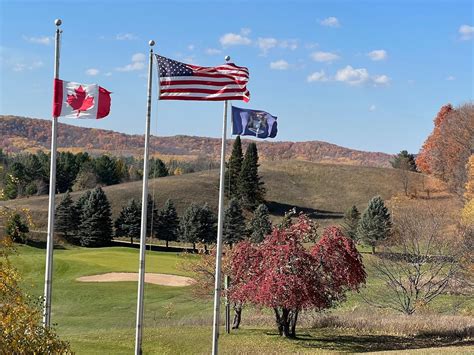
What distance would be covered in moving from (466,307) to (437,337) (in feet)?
38.7

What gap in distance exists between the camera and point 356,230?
6794 centimetres

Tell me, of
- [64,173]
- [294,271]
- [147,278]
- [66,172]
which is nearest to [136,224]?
[147,278]

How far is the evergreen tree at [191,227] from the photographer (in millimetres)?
71312

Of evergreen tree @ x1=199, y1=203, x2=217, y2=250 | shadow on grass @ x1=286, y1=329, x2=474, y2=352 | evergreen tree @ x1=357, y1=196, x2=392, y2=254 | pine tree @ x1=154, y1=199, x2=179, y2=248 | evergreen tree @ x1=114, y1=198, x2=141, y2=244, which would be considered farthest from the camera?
pine tree @ x1=154, y1=199, x2=179, y2=248

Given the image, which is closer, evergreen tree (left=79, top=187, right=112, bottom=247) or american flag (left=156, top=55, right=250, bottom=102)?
american flag (left=156, top=55, right=250, bottom=102)

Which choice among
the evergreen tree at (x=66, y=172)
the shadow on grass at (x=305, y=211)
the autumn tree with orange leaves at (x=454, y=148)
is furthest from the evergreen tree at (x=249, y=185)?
the evergreen tree at (x=66, y=172)

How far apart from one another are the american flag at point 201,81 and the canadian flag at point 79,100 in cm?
155

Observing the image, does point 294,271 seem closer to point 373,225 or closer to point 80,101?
point 80,101

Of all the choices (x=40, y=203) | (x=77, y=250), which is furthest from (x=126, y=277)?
(x=40, y=203)

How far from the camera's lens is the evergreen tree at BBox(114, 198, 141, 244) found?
7293 cm

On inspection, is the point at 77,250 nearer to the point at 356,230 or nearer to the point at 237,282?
the point at 356,230

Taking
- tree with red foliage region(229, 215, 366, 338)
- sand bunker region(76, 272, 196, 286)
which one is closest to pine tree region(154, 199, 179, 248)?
sand bunker region(76, 272, 196, 286)

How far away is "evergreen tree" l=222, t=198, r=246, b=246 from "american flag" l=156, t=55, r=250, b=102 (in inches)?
2150

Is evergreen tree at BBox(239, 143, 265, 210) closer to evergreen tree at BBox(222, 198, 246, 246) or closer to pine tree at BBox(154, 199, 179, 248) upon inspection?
evergreen tree at BBox(222, 198, 246, 246)
